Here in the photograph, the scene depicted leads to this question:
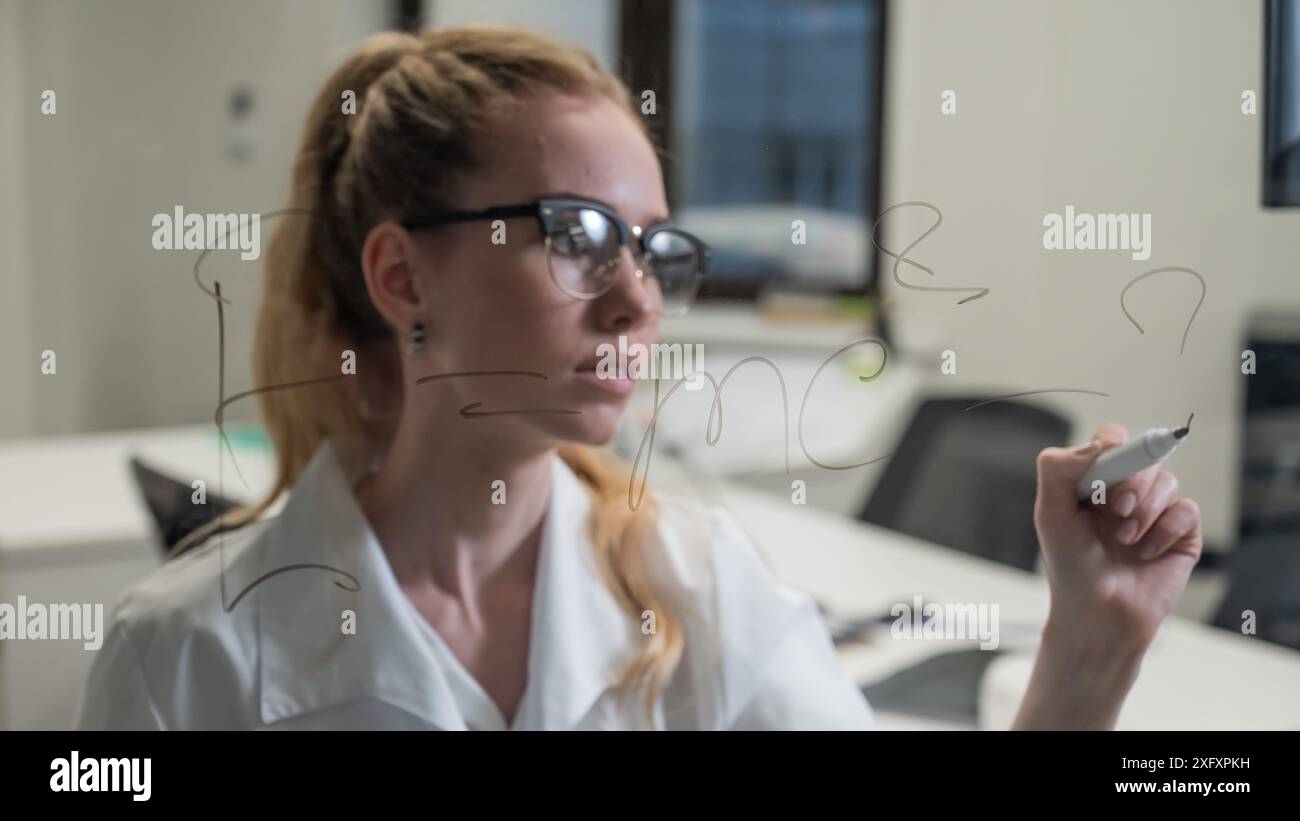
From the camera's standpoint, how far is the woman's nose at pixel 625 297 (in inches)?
19.4

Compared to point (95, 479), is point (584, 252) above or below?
above

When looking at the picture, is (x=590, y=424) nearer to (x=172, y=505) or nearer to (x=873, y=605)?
(x=172, y=505)

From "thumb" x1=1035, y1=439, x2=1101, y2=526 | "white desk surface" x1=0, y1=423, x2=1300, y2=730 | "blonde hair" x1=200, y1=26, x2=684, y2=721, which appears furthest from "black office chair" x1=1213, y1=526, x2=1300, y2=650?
"blonde hair" x1=200, y1=26, x2=684, y2=721

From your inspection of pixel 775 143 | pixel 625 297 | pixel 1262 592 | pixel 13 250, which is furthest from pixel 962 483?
pixel 13 250

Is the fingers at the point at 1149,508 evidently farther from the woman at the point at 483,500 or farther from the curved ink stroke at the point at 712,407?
the curved ink stroke at the point at 712,407

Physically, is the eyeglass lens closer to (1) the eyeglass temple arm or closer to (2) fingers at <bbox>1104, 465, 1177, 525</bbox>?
(1) the eyeglass temple arm

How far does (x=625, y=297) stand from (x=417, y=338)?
0.09 m

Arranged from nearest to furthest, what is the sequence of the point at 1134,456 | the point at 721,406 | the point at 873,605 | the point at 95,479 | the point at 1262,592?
the point at 1134,456 < the point at 721,406 < the point at 1262,592 < the point at 95,479 < the point at 873,605

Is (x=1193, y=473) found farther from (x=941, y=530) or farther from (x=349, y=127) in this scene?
(x=941, y=530)

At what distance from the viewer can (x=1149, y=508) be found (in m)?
0.49

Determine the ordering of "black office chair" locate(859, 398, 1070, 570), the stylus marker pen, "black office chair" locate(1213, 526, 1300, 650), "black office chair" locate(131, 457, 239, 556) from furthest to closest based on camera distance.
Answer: "black office chair" locate(859, 398, 1070, 570), "black office chair" locate(1213, 526, 1300, 650), "black office chair" locate(131, 457, 239, 556), the stylus marker pen

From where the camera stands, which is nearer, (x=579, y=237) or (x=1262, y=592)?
(x=579, y=237)

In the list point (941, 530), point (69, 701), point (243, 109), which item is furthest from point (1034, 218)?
point (941, 530)

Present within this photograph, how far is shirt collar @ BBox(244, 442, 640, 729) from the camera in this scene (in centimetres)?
54
